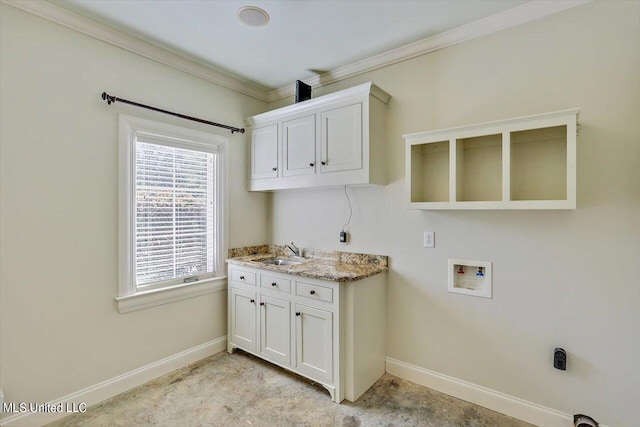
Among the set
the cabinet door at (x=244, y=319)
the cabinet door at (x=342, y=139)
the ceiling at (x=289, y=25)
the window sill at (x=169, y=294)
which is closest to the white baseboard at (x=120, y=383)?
the cabinet door at (x=244, y=319)

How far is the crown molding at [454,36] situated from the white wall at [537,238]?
2.0 inches

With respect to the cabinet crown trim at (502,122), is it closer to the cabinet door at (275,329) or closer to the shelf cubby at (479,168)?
the shelf cubby at (479,168)

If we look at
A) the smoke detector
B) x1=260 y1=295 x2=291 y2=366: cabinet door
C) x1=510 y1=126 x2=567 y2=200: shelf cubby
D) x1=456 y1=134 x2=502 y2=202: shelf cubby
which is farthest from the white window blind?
x1=510 y1=126 x2=567 y2=200: shelf cubby

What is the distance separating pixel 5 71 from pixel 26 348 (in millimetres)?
1718

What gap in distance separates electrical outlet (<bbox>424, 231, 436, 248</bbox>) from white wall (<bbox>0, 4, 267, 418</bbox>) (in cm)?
229

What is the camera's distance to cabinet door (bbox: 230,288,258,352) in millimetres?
2736

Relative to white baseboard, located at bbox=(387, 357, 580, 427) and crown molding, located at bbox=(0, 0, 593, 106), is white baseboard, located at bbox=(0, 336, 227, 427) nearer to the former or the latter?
white baseboard, located at bbox=(387, 357, 580, 427)

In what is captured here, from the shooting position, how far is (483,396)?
2.13 metres

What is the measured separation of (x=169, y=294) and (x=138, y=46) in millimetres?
2038

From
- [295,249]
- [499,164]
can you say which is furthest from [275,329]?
[499,164]

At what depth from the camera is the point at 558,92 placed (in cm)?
191

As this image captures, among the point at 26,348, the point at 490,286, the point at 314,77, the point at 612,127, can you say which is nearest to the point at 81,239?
the point at 26,348

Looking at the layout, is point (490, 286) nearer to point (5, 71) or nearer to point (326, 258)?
point (326, 258)

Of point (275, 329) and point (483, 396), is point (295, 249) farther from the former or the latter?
point (483, 396)
